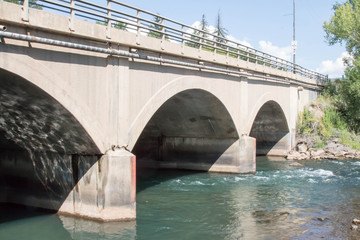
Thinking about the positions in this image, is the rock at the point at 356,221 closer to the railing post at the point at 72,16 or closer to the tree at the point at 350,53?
the railing post at the point at 72,16

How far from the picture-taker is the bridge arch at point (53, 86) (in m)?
9.74

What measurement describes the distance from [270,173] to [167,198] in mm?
8862

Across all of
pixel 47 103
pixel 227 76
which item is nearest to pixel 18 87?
pixel 47 103

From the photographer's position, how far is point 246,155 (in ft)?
76.4

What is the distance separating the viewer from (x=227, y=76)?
71.9 ft

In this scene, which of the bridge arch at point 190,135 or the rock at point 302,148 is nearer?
the bridge arch at point 190,135

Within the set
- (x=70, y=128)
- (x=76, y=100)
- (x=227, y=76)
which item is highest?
(x=227, y=76)

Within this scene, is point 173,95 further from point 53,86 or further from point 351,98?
point 351,98

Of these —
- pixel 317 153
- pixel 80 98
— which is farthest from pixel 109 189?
pixel 317 153

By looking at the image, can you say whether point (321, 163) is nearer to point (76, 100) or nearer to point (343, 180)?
point (343, 180)

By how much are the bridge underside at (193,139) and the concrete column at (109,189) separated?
8525mm

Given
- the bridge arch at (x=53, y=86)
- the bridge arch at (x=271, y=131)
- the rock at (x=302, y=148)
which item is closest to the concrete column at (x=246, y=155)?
the bridge arch at (x=271, y=131)

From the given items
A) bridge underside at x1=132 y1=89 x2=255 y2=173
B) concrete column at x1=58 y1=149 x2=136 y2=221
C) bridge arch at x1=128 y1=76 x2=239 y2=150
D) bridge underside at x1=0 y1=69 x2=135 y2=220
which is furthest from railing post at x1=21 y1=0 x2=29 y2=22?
bridge underside at x1=132 y1=89 x2=255 y2=173

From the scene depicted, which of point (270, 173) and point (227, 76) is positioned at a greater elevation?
point (227, 76)
